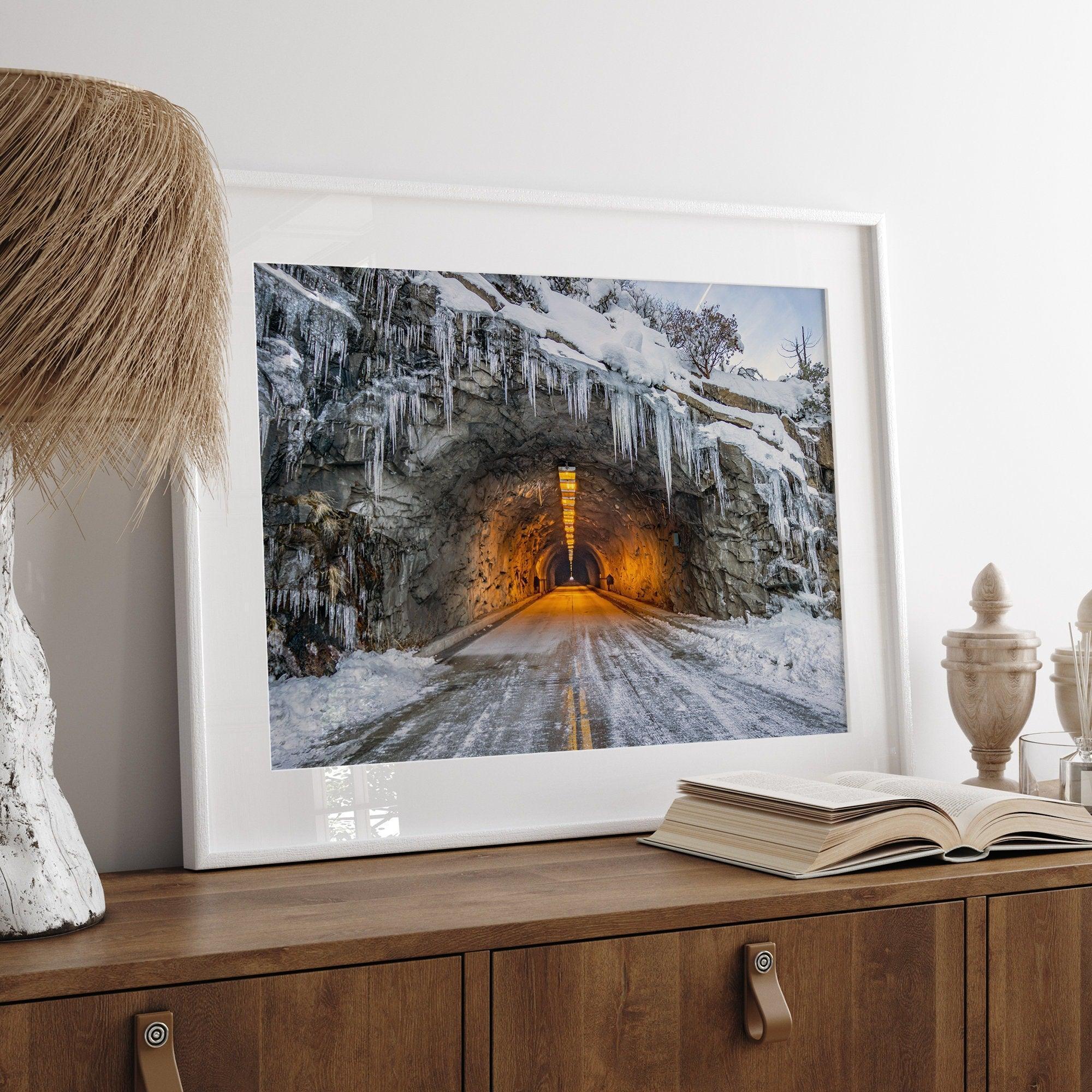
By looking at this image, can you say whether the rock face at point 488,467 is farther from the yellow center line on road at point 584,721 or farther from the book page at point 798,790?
the book page at point 798,790

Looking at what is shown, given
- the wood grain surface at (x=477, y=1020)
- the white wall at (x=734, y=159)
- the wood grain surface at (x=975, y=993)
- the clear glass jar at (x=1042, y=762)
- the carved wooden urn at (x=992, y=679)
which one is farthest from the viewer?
the carved wooden urn at (x=992, y=679)

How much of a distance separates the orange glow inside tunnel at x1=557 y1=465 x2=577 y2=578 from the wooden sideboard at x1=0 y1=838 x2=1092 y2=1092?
0.43 meters

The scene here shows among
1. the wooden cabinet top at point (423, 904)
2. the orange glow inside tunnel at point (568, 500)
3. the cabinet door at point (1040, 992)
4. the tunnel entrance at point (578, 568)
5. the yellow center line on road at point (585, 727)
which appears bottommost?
the cabinet door at point (1040, 992)

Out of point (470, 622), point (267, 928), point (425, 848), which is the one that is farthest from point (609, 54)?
point (267, 928)

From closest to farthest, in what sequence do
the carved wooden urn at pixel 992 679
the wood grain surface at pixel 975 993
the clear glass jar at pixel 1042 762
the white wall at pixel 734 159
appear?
1. the wood grain surface at pixel 975 993
2. the white wall at pixel 734 159
3. the clear glass jar at pixel 1042 762
4. the carved wooden urn at pixel 992 679

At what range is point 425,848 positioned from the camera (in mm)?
1324

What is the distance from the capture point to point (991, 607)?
1528 mm

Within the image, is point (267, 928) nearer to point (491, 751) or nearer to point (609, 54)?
point (491, 751)

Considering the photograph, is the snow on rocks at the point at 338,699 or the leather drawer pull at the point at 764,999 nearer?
the leather drawer pull at the point at 764,999

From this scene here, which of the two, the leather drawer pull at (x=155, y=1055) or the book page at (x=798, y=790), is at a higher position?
the book page at (x=798, y=790)

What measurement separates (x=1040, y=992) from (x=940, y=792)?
0.24 metres

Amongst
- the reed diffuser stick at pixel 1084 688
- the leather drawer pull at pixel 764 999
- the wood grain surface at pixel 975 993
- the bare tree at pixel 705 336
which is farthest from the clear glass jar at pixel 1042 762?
the bare tree at pixel 705 336

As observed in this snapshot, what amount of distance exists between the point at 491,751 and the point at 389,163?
0.80 metres

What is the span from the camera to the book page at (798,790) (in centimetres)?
118
